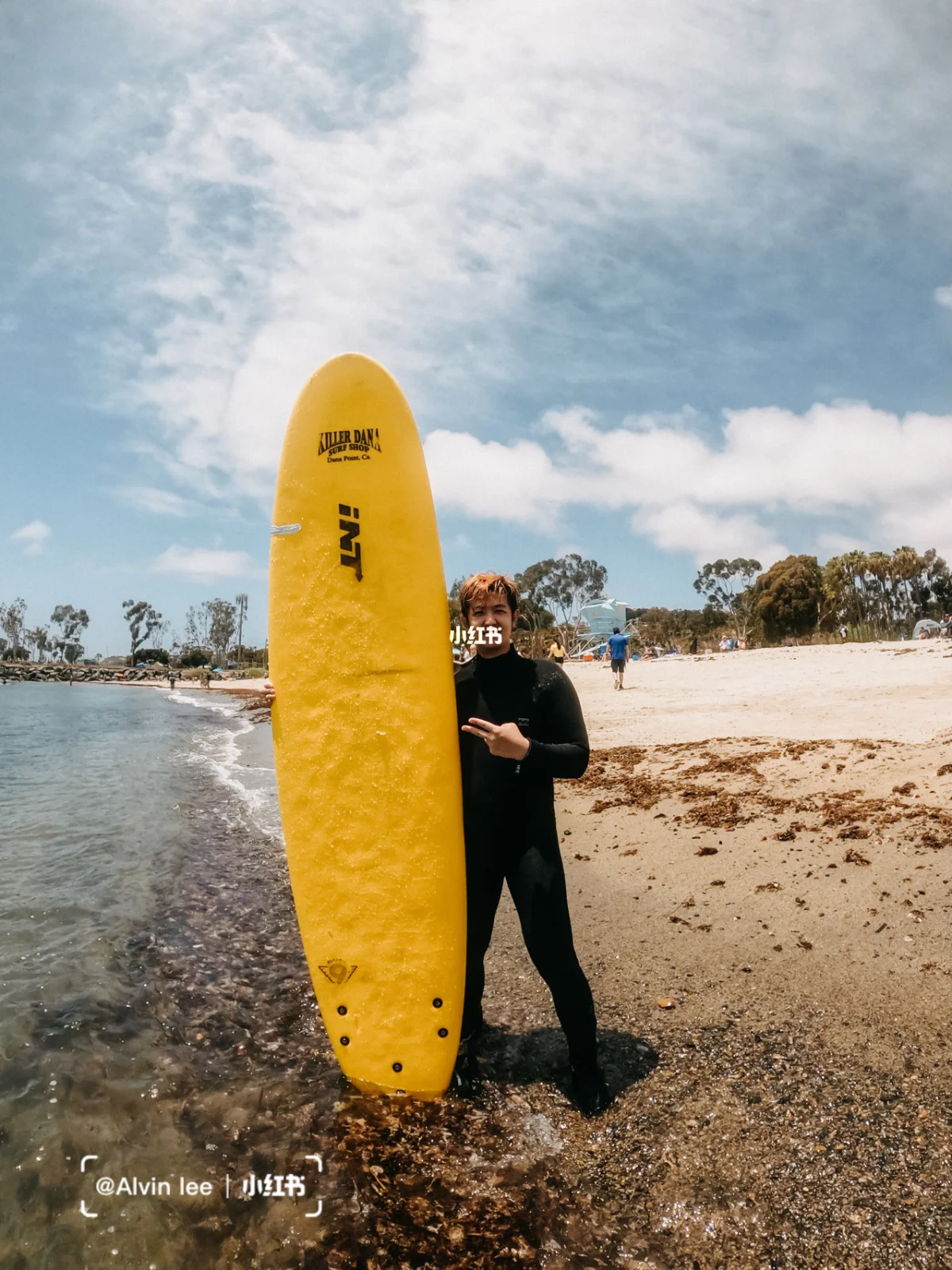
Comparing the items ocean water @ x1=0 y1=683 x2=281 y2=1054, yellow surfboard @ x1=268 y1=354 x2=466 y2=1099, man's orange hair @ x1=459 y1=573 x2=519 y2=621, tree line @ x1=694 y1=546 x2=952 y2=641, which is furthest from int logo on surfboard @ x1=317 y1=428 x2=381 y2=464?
tree line @ x1=694 y1=546 x2=952 y2=641

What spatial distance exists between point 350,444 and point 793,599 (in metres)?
41.4

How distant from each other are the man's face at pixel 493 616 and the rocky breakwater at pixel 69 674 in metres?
100

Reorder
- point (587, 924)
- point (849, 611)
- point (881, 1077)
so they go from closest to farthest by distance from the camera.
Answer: point (881, 1077) < point (587, 924) < point (849, 611)

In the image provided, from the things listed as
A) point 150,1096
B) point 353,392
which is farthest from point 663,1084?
point 353,392

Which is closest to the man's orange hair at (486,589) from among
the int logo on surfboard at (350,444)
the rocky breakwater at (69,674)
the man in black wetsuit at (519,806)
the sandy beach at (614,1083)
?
the man in black wetsuit at (519,806)

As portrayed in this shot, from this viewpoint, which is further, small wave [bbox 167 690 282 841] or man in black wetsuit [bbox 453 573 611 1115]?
small wave [bbox 167 690 282 841]

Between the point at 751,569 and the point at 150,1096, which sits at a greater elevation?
the point at 751,569

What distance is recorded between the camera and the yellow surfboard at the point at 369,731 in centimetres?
274

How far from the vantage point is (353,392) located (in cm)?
305

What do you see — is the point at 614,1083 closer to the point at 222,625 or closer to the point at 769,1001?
the point at 769,1001

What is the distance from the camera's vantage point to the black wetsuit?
8.07ft

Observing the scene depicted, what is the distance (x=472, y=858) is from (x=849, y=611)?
4152cm

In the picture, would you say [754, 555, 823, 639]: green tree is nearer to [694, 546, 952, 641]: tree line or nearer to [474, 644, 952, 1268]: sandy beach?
[694, 546, 952, 641]: tree line

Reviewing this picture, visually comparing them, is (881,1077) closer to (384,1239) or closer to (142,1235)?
(384,1239)
